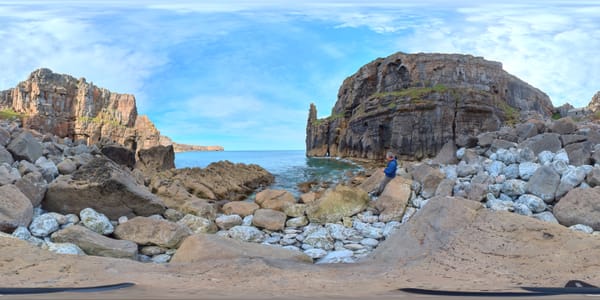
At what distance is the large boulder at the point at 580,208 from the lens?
7.57 m

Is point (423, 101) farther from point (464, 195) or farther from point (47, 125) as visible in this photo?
point (47, 125)

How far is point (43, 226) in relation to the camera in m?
7.14

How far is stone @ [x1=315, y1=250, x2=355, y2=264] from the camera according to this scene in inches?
263

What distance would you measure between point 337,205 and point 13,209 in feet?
25.6

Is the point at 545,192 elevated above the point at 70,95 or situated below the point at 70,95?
below

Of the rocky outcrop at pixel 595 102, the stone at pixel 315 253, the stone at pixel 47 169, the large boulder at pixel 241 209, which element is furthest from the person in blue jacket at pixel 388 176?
the rocky outcrop at pixel 595 102

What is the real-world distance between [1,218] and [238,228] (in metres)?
4.91

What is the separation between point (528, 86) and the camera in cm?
8762

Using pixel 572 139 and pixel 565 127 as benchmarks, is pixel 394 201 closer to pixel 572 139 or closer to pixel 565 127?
pixel 572 139

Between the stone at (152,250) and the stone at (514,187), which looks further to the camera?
the stone at (514,187)

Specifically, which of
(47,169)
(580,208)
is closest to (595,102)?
(580,208)

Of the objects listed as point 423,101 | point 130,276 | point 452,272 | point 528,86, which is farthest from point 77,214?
point 528,86

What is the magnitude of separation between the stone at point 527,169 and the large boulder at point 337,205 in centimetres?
522

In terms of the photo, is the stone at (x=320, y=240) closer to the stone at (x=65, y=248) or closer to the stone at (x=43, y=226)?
the stone at (x=65, y=248)
